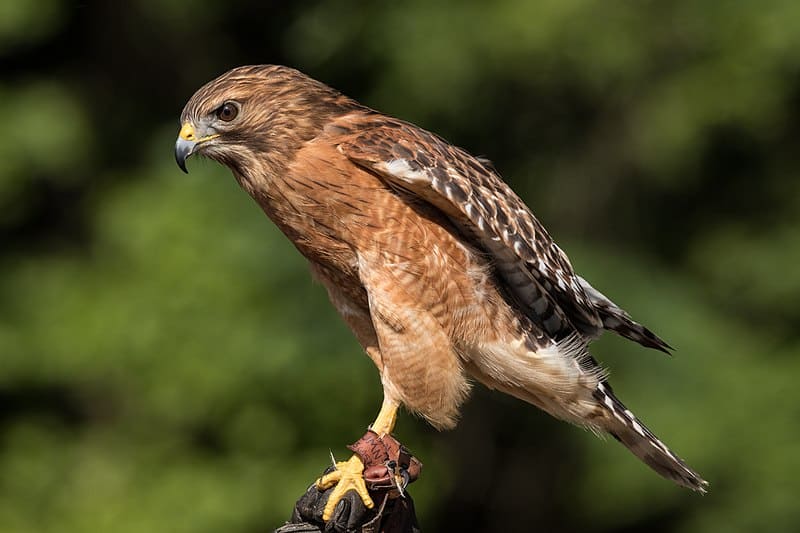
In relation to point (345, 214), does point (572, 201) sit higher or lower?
lower

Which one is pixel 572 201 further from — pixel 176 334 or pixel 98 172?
pixel 98 172

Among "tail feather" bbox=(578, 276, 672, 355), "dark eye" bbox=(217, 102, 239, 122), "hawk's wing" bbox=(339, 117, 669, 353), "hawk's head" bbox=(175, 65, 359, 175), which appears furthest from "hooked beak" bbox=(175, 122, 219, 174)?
"tail feather" bbox=(578, 276, 672, 355)

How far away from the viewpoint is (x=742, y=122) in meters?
8.48

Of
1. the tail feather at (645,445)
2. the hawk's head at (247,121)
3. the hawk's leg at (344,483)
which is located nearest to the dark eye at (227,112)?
the hawk's head at (247,121)

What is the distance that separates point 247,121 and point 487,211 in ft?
2.86

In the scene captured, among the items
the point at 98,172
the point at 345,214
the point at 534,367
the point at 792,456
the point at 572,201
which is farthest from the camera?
the point at 98,172

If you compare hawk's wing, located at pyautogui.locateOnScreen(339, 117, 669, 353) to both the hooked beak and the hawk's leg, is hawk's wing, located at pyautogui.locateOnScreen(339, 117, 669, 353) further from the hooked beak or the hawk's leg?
the hawk's leg

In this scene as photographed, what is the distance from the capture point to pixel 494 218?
4.14 m

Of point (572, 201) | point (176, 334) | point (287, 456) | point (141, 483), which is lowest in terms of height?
point (141, 483)

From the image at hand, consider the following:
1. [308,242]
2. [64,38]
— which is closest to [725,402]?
[308,242]

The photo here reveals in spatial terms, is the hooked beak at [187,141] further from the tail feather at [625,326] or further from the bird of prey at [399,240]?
the tail feather at [625,326]

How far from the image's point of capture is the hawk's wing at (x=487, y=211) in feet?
13.0

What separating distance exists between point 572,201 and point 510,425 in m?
1.83

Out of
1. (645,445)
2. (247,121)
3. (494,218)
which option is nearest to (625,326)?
(645,445)
